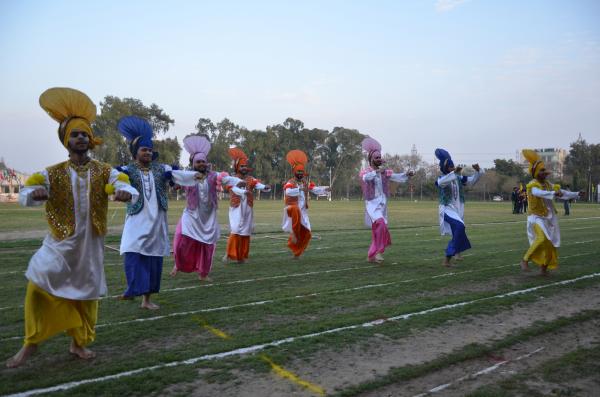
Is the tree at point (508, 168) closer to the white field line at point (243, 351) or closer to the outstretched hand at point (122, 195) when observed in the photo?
the white field line at point (243, 351)

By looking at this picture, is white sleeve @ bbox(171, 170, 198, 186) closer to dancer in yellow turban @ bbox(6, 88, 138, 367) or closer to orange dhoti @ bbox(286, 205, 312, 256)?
dancer in yellow turban @ bbox(6, 88, 138, 367)

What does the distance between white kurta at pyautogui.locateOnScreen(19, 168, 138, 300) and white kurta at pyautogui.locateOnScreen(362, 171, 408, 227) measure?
7.06 meters

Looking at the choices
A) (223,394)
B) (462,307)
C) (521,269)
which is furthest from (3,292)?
(521,269)

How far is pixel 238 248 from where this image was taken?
11312 millimetres

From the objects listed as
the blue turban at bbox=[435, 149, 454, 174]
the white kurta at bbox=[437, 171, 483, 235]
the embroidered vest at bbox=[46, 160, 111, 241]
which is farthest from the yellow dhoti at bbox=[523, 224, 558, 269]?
the embroidered vest at bbox=[46, 160, 111, 241]

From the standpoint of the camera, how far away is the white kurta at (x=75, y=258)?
4.64 m

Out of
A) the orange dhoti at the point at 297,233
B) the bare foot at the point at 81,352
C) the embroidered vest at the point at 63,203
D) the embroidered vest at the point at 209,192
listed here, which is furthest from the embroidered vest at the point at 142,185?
the orange dhoti at the point at 297,233

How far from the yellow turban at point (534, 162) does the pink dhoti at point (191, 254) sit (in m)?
6.30

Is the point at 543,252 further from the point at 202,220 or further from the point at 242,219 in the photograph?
the point at 202,220

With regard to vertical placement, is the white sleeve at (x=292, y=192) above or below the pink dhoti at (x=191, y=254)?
above

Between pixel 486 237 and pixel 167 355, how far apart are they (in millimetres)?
14671

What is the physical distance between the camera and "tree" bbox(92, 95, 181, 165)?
62.5m

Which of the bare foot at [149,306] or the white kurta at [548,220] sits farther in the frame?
the white kurta at [548,220]

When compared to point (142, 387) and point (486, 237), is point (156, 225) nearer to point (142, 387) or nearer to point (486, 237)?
point (142, 387)
